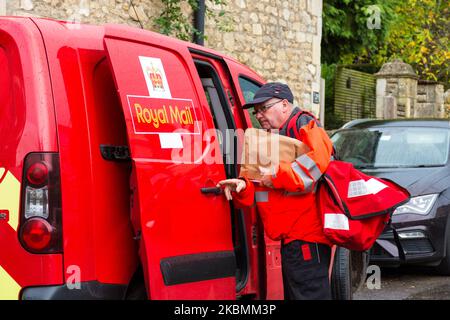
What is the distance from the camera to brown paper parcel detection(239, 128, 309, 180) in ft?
16.1

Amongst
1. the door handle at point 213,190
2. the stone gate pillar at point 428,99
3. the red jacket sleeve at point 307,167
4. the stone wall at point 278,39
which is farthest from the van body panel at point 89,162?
the stone gate pillar at point 428,99


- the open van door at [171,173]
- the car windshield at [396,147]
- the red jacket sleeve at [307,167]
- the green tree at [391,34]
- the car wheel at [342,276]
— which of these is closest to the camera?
the open van door at [171,173]

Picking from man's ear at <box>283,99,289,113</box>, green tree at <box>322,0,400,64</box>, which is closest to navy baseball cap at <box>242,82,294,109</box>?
man's ear at <box>283,99,289,113</box>

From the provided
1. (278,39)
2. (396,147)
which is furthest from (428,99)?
(396,147)

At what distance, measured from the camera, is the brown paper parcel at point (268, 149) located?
490cm

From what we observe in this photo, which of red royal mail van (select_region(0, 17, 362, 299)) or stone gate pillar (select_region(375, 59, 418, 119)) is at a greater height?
red royal mail van (select_region(0, 17, 362, 299))

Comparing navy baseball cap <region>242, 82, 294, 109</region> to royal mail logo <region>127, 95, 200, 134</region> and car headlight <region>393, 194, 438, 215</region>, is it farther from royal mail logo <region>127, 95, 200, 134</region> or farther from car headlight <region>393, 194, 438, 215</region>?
car headlight <region>393, 194, 438, 215</region>

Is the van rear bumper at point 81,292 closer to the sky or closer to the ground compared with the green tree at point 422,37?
closer to the ground

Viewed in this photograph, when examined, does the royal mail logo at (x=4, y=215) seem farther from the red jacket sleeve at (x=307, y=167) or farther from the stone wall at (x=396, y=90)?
the stone wall at (x=396, y=90)

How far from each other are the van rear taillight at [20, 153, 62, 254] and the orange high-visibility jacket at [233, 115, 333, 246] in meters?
1.10

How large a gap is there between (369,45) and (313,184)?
16.3 meters

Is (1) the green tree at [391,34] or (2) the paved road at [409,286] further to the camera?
(1) the green tree at [391,34]

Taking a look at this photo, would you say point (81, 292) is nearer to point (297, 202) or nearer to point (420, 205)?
point (297, 202)

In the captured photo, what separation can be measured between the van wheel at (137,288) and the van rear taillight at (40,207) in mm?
575
